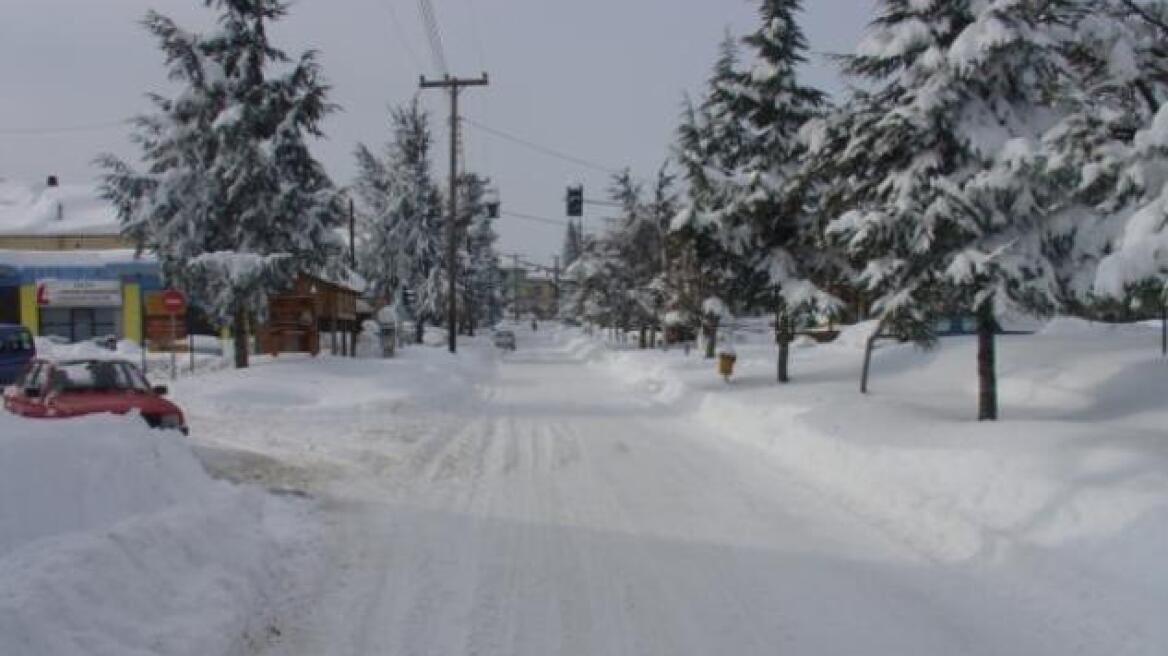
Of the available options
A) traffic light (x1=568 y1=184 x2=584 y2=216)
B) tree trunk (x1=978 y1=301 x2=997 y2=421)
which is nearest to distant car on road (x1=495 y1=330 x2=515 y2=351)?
traffic light (x1=568 y1=184 x2=584 y2=216)

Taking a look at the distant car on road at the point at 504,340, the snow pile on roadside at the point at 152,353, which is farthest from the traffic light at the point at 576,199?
the distant car on road at the point at 504,340

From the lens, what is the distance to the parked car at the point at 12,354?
80.8ft

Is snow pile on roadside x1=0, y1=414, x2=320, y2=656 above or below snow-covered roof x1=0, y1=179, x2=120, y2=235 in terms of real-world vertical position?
below

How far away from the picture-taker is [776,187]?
841 inches

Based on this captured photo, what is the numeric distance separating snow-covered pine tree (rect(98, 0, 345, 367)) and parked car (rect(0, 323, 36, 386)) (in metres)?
3.74

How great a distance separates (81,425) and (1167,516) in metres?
8.61

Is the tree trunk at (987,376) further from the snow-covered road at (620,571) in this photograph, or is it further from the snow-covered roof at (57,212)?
the snow-covered roof at (57,212)

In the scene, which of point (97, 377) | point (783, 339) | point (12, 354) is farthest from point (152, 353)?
point (783, 339)

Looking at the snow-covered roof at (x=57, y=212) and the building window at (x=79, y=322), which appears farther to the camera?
the snow-covered roof at (x=57, y=212)

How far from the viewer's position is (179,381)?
23016mm

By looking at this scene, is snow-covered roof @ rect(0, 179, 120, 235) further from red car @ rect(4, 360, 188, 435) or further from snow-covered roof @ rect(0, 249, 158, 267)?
red car @ rect(4, 360, 188, 435)

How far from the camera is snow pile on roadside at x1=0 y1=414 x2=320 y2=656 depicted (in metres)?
5.02

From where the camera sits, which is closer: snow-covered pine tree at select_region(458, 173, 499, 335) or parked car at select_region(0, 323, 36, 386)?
parked car at select_region(0, 323, 36, 386)

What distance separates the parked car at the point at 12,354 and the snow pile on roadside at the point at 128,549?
18.4m
